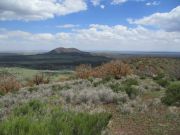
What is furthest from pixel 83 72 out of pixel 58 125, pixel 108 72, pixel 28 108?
pixel 58 125

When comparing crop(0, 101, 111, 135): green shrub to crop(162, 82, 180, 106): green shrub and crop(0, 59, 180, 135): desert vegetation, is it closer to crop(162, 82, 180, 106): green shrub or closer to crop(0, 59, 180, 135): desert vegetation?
crop(0, 59, 180, 135): desert vegetation

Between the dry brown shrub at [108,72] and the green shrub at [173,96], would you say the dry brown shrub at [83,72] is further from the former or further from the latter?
the green shrub at [173,96]

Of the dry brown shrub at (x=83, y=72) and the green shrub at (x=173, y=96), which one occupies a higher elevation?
the green shrub at (x=173, y=96)

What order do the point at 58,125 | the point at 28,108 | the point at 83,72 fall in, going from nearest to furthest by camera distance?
the point at 58,125
the point at 28,108
the point at 83,72

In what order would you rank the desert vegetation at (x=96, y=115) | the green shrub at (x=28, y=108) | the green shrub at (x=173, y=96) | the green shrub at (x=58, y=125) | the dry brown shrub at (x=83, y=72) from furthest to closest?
the dry brown shrub at (x=83, y=72) → the green shrub at (x=173, y=96) → the green shrub at (x=28, y=108) → the desert vegetation at (x=96, y=115) → the green shrub at (x=58, y=125)

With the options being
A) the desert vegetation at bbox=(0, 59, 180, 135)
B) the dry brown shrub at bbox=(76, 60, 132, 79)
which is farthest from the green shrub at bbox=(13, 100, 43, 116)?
the dry brown shrub at bbox=(76, 60, 132, 79)

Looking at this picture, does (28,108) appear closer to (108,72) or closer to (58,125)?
(58,125)

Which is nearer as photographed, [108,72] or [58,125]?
[58,125]

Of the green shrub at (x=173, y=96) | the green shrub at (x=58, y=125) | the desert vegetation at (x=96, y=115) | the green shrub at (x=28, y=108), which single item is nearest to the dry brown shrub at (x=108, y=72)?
the desert vegetation at (x=96, y=115)

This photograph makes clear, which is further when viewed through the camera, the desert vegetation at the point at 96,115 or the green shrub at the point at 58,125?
the desert vegetation at the point at 96,115

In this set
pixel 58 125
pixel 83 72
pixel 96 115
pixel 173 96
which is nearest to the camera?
pixel 58 125

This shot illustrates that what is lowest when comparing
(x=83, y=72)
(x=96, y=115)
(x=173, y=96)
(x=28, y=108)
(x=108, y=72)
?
(x=83, y=72)

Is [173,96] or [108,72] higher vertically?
[173,96]

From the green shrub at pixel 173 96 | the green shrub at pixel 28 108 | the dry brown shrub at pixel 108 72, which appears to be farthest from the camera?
the dry brown shrub at pixel 108 72
